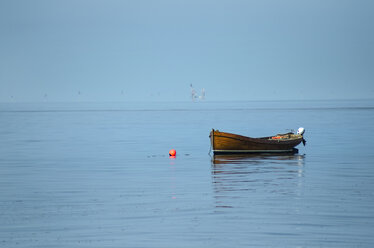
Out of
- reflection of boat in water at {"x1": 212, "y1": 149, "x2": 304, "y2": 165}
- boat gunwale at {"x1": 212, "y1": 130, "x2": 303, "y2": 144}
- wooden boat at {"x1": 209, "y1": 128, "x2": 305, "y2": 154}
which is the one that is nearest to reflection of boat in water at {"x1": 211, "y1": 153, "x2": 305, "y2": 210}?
reflection of boat in water at {"x1": 212, "y1": 149, "x2": 304, "y2": 165}

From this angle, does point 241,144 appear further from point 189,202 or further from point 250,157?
point 189,202

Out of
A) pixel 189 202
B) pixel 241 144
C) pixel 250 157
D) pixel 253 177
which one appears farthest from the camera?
pixel 241 144

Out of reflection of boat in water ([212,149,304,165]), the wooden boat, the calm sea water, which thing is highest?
the wooden boat

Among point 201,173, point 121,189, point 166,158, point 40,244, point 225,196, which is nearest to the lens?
point 40,244

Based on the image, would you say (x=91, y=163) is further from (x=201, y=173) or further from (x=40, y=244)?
(x=40, y=244)

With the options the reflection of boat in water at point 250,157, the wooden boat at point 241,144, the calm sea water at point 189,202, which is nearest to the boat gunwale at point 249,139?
the wooden boat at point 241,144

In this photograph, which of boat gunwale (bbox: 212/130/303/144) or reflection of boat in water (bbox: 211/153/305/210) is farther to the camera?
boat gunwale (bbox: 212/130/303/144)

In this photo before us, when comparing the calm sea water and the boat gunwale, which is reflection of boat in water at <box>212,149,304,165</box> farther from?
the boat gunwale

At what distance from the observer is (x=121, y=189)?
35.7 meters

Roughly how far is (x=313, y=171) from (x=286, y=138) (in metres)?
17.3

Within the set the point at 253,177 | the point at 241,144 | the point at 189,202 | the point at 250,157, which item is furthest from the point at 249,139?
the point at 189,202

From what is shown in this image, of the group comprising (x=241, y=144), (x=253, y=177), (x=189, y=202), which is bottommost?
(x=189, y=202)

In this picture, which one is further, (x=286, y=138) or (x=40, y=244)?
(x=286, y=138)

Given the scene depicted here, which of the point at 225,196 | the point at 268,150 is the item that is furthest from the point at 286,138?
the point at 225,196
